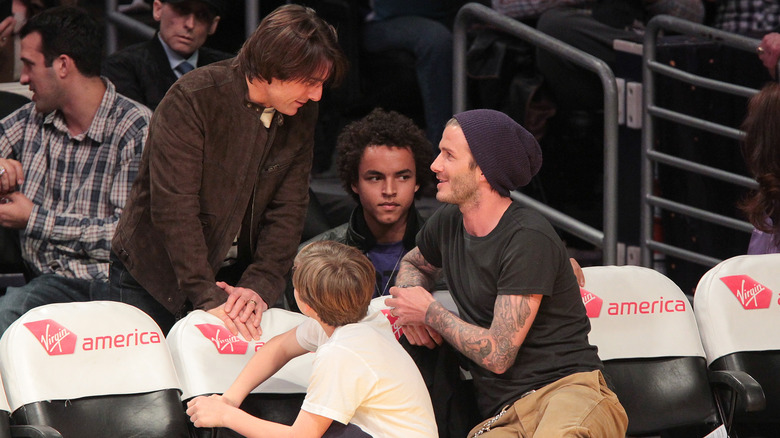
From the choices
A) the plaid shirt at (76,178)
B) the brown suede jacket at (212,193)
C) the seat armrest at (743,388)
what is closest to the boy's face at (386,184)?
the brown suede jacket at (212,193)

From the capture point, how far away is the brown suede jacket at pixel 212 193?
10.6 feet

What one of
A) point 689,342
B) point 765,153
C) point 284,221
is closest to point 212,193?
point 284,221

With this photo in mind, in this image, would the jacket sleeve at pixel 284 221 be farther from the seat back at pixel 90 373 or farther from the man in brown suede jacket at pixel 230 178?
the seat back at pixel 90 373

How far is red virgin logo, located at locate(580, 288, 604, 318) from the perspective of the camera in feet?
11.3

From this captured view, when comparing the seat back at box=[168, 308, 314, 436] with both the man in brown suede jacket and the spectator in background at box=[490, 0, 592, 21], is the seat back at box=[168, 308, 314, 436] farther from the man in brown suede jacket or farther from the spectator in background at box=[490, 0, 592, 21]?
the spectator in background at box=[490, 0, 592, 21]

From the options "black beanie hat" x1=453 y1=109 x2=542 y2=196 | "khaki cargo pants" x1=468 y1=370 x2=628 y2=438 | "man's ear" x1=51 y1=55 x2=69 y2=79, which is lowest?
"khaki cargo pants" x1=468 y1=370 x2=628 y2=438

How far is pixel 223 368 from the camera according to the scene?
314cm

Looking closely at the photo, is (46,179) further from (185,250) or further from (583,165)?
(583,165)

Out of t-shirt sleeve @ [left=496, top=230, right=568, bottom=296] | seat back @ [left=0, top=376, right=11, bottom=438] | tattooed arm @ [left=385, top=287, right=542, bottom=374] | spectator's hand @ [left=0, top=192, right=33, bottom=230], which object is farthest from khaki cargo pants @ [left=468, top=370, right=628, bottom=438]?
spectator's hand @ [left=0, top=192, right=33, bottom=230]

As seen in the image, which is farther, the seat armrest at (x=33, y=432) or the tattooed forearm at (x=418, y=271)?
the tattooed forearm at (x=418, y=271)

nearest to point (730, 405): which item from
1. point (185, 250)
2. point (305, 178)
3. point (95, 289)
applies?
point (305, 178)

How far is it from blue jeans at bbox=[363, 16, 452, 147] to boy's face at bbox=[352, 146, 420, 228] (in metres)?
1.18

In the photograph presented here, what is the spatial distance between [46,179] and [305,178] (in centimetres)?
115

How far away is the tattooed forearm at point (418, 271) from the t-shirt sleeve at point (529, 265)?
44cm
